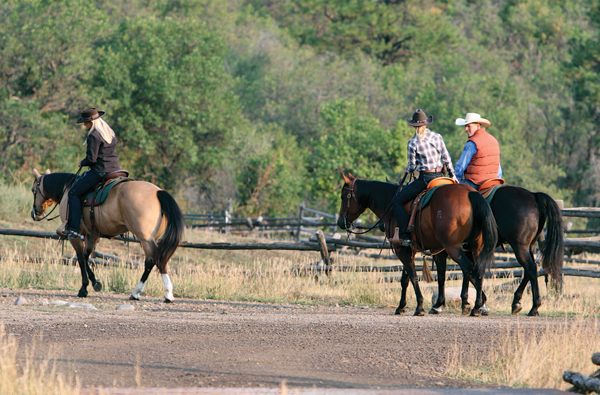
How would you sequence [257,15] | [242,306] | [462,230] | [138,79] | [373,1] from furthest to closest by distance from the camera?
[257,15]
[373,1]
[138,79]
[242,306]
[462,230]

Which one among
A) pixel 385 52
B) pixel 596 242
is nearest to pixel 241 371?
pixel 596 242

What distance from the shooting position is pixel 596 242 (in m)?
12.8

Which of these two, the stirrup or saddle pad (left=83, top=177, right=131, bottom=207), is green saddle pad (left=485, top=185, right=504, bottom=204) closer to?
the stirrup

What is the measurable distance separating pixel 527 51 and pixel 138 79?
3969 centimetres

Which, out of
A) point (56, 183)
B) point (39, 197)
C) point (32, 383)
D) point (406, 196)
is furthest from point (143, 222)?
point (32, 383)

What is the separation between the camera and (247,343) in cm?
678

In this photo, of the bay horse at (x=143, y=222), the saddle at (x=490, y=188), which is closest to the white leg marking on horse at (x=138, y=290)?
the bay horse at (x=143, y=222)

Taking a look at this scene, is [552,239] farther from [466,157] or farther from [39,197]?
[39,197]

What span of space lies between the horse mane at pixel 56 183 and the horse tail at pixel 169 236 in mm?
2084

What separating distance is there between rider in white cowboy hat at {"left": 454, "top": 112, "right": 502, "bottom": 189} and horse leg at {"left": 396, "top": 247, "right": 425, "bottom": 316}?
132cm

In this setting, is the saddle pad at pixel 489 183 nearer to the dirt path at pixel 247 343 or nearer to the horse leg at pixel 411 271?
the horse leg at pixel 411 271

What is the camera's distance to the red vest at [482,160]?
9.80 metres

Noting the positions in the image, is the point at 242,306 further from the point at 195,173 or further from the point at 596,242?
the point at 195,173

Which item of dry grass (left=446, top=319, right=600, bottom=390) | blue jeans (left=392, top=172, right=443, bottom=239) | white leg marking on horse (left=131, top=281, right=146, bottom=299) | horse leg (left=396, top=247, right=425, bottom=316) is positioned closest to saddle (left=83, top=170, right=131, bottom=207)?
white leg marking on horse (left=131, top=281, right=146, bottom=299)
